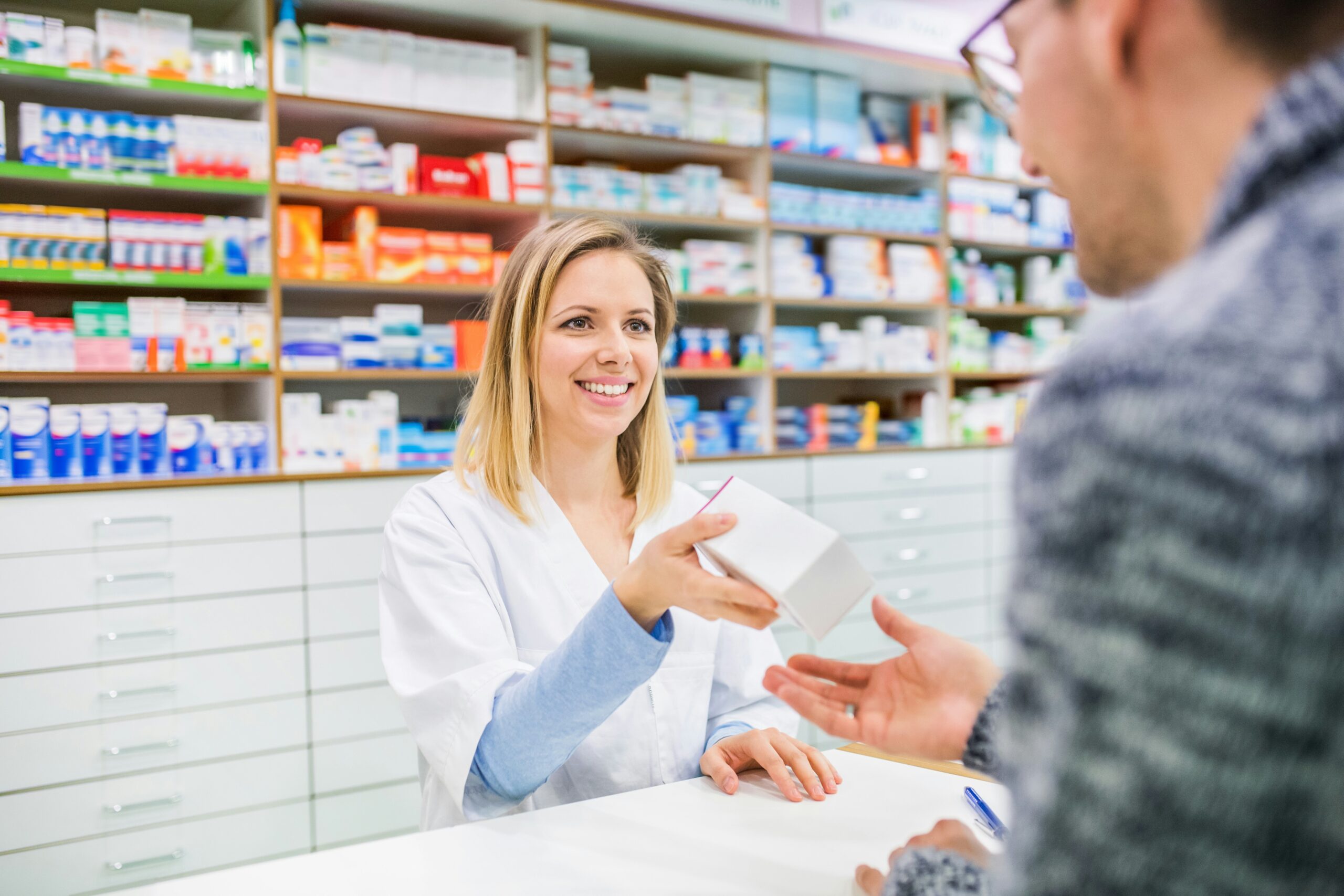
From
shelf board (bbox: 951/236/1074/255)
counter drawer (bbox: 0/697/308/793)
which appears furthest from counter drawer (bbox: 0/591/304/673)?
shelf board (bbox: 951/236/1074/255)

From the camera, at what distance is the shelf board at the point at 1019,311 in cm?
473

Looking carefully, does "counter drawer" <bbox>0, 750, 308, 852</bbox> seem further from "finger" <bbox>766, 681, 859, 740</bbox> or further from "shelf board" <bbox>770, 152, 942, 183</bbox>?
"shelf board" <bbox>770, 152, 942, 183</bbox>

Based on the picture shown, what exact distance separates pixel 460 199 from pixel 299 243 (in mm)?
575

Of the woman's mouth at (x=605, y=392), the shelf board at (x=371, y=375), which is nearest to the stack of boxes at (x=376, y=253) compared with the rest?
the shelf board at (x=371, y=375)

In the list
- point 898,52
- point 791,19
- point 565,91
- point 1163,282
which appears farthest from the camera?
point 898,52

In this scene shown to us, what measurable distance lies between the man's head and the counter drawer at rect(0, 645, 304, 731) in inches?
114

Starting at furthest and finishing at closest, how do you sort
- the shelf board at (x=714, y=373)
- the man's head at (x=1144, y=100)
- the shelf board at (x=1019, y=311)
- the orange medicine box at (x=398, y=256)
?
the shelf board at (x=1019, y=311), the shelf board at (x=714, y=373), the orange medicine box at (x=398, y=256), the man's head at (x=1144, y=100)

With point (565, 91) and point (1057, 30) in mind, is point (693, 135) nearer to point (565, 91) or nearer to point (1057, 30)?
point (565, 91)

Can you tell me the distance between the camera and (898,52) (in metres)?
4.20

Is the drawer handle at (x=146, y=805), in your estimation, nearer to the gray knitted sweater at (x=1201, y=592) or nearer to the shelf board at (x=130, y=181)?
the shelf board at (x=130, y=181)

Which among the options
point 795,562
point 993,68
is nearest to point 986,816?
point 795,562

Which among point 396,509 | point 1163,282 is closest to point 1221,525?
point 1163,282

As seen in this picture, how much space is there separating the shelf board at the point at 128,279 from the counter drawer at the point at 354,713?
136 centimetres

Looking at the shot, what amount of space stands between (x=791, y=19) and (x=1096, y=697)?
401 centimetres
